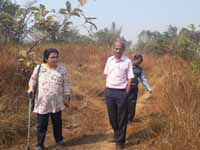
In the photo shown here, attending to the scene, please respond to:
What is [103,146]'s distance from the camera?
18.5 ft

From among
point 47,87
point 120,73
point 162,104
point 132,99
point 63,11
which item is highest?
point 63,11

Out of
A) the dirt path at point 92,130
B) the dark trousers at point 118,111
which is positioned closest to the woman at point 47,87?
the dirt path at point 92,130

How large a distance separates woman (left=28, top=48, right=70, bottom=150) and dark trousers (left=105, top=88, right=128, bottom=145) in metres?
0.67

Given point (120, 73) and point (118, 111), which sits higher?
point (120, 73)

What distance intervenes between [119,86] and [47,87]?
1051mm

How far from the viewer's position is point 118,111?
17.5 feet

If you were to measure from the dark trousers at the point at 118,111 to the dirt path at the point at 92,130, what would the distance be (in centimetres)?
25

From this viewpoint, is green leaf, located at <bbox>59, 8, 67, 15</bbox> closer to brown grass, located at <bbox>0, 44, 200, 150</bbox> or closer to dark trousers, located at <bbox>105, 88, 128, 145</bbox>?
brown grass, located at <bbox>0, 44, 200, 150</bbox>

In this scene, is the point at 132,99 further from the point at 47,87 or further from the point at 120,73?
the point at 47,87

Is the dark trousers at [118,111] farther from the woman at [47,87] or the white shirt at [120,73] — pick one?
the woman at [47,87]

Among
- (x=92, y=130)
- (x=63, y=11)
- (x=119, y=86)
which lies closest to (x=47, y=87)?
(x=119, y=86)

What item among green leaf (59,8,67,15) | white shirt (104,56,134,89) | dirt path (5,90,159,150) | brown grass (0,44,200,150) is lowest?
dirt path (5,90,159,150)

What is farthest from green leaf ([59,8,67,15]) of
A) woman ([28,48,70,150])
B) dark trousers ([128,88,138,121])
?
dark trousers ([128,88,138,121])

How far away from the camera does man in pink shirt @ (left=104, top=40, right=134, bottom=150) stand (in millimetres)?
5234
